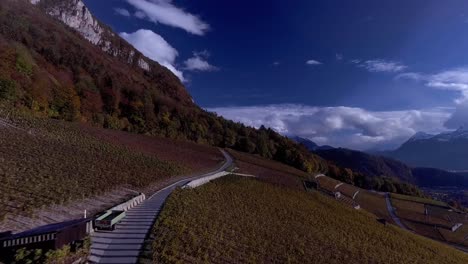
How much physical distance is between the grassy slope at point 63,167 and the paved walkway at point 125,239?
14.4 feet

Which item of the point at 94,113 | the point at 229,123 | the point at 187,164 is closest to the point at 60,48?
the point at 94,113

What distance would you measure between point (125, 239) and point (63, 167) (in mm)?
16380

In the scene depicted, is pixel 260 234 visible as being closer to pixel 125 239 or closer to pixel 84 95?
pixel 125 239

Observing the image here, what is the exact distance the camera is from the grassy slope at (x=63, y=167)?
69.8 ft

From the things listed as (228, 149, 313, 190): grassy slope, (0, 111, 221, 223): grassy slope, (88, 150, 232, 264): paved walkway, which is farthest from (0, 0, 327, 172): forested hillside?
(88, 150, 232, 264): paved walkway

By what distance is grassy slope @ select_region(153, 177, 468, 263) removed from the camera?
18812mm

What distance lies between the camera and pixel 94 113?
9088 cm

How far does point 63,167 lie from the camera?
3012 centimetres

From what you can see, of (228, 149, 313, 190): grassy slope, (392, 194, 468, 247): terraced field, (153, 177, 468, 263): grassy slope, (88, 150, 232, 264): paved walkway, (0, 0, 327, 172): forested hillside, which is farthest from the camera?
(0, 0, 327, 172): forested hillside

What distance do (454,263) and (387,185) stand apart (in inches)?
4322

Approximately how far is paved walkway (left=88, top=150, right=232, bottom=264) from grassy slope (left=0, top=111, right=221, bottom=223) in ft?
14.4

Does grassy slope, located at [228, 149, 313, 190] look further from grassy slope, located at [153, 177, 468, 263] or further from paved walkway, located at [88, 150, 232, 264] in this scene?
paved walkway, located at [88, 150, 232, 264]

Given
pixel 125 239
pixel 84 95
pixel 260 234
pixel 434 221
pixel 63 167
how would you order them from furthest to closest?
1. pixel 84 95
2. pixel 434 221
3. pixel 63 167
4. pixel 260 234
5. pixel 125 239

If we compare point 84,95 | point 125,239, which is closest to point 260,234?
point 125,239
